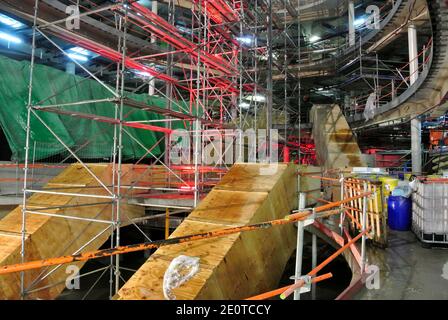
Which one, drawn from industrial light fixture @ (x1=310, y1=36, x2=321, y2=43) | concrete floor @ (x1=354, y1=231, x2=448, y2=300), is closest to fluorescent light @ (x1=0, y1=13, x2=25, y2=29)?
concrete floor @ (x1=354, y1=231, x2=448, y2=300)

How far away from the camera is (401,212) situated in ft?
24.1

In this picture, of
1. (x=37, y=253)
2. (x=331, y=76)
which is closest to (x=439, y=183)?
(x=37, y=253)

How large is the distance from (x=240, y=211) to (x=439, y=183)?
4003mm

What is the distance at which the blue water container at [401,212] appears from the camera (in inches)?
287

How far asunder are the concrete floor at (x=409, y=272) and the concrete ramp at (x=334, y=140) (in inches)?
377

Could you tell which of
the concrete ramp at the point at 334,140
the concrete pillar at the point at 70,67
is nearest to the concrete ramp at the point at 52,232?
the concrete ramp at the point at 334,140

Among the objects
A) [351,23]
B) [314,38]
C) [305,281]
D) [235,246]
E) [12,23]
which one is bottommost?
[235,246]

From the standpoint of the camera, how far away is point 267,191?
5906mm

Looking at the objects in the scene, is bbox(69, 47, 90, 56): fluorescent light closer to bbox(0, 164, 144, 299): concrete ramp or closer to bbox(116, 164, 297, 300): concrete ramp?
bbox(0, 164, 144, 299): concrete ramp

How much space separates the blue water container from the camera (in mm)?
7293

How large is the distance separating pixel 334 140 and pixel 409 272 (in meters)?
12.8

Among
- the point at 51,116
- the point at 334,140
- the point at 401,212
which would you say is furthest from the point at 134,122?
the point at 334,140

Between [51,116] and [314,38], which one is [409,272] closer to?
[51,116]
